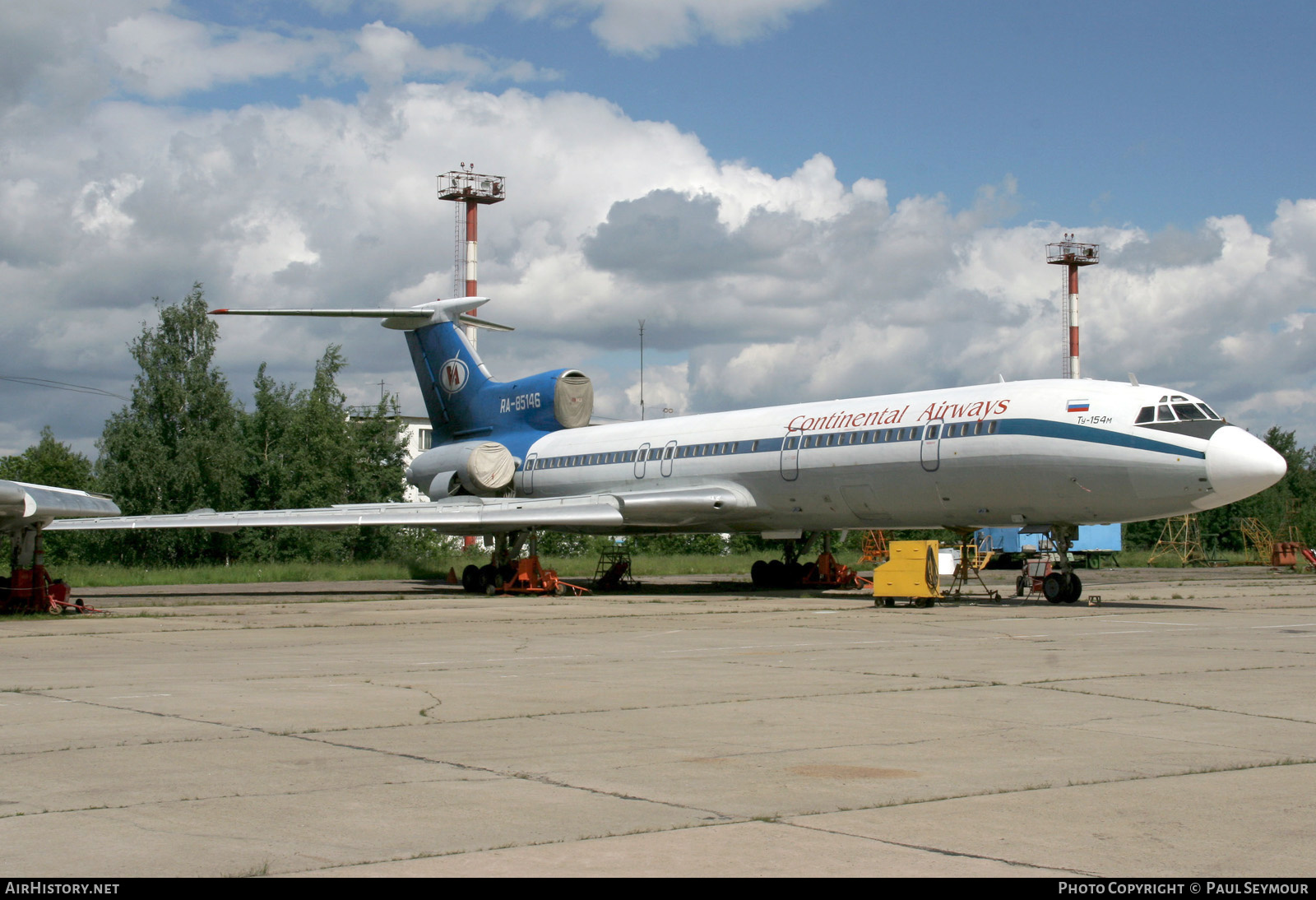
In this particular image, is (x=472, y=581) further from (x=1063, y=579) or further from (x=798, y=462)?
(x=1063, y=579)

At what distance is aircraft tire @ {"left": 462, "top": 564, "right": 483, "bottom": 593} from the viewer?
31.8m

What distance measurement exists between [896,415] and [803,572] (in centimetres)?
920

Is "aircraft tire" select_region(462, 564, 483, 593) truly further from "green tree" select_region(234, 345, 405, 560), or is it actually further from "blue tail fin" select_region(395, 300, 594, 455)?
"green tree" select_region(234, 345, 405, 560)

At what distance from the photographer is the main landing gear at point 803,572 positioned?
32.8 meters

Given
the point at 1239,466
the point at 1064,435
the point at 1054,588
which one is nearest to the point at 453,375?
the point at 1054,588

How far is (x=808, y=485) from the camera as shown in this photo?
2708 cm

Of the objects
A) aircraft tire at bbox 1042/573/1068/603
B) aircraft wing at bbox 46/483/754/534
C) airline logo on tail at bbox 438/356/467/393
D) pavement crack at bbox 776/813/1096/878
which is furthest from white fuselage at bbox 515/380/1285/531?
pavement crack at bbox 776/813/1096/878

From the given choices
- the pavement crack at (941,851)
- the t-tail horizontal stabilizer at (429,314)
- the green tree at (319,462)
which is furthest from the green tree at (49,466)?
the pavement crack at (941,851)

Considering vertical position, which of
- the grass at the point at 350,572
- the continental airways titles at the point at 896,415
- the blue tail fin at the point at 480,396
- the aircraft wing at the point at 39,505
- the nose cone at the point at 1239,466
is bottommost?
the grass at the point at 350,572

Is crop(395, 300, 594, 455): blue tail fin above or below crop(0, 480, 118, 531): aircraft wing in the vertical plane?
above

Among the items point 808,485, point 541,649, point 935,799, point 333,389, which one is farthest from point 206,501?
point 935,799

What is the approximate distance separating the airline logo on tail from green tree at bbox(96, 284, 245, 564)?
77.1ft

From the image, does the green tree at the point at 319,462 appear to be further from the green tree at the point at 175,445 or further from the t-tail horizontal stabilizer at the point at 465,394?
the t-tail horizontal stabilizer at the point at 465,394

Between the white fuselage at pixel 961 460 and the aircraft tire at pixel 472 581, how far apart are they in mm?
4635
